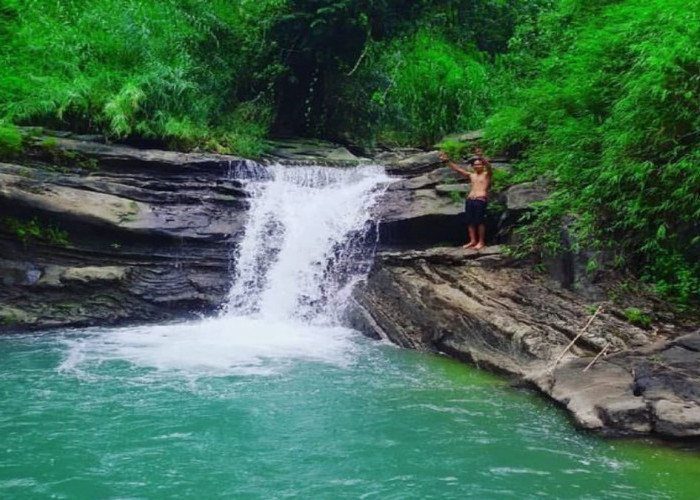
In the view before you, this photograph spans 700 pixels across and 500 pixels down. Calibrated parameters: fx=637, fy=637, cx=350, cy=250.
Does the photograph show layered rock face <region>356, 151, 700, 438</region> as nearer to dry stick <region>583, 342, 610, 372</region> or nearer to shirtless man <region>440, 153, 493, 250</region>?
dry stick <region>583, 342, 610, 372</region>

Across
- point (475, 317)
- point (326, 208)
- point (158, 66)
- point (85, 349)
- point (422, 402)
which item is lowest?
point (85, 349)

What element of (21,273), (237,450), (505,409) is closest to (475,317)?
(505,409)

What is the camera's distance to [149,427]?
5.46 m

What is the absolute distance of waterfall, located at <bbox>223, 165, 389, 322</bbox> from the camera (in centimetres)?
1046

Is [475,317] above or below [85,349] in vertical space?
above

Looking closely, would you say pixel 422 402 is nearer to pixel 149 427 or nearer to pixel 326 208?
pixel 149 427

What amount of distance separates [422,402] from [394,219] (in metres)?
4.66

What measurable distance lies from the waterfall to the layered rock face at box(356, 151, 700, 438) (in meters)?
0.51

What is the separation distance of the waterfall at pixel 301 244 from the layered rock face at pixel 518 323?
0.51m

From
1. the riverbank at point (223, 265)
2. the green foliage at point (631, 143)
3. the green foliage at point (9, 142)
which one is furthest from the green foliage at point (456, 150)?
the green foliage at point (9, 142)

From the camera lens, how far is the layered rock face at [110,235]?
9750 mm

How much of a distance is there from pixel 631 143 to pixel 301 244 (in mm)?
5618

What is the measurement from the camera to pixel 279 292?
10.6 m

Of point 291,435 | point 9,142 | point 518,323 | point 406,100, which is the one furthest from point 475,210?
point 406,100
